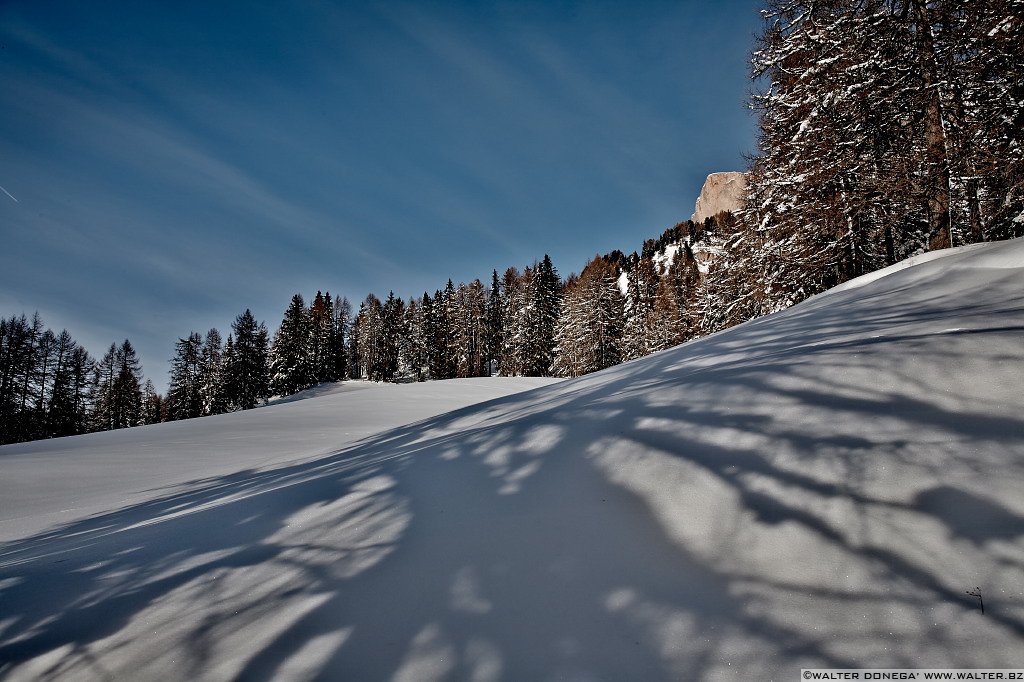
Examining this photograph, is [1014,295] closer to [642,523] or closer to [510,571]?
[642,523]

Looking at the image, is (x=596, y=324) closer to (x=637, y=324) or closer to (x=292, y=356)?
(x=637, y=324)

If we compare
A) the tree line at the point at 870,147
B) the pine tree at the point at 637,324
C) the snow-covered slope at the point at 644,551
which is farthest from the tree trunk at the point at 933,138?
the pine tree at the point at 637,324

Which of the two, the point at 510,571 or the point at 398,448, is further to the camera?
the point at 398,448

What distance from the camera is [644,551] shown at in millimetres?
1606

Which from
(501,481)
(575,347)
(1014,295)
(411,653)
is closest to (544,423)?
(501,481)

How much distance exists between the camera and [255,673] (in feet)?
4.42

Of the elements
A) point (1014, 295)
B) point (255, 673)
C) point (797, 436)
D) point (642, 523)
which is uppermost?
point (1014, 295)

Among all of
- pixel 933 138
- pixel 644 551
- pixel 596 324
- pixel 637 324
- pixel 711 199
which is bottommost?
pixel 644 551

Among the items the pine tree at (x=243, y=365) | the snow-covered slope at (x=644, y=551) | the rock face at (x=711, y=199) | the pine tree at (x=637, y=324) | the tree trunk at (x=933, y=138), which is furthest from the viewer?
the rock face at (x=711, y=199)

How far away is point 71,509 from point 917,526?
591 cm

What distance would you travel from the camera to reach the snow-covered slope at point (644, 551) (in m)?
1.24

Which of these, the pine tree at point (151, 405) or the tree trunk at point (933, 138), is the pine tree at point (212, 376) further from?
the tree trunk at point (933, 138)

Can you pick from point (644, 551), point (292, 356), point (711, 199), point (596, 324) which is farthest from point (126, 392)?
point (711, 199)

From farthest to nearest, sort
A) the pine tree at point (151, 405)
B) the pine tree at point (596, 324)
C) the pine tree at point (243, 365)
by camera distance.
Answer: the pine tree at point (151, 405)
the pine tree at point (243, 365)
the pine tree at point (596, 324)
